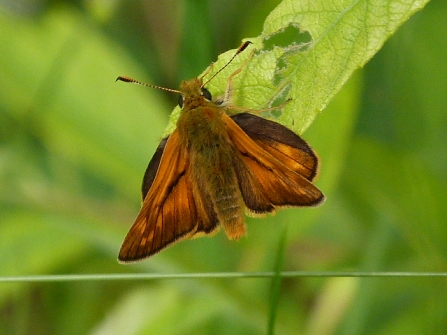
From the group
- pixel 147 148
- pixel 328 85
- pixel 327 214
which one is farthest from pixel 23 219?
pixel 328 85

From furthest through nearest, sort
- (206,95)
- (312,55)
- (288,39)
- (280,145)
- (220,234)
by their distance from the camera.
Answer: (220,234) → (206,95) → (280,145) → (288,39) → (312,55)

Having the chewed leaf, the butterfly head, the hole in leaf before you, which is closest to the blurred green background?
the butterfly head

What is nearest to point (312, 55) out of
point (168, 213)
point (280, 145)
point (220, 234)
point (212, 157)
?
point (280, 145)

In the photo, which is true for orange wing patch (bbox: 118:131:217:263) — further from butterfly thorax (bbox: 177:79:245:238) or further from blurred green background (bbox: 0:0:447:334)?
blurred green background (bbox: 0:0:447:334)

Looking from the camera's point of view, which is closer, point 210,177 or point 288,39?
point 288,39

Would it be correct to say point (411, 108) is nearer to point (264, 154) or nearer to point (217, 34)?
point (264, 154)

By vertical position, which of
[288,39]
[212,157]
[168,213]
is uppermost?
[288,39]

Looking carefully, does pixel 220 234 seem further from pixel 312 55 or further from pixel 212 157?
pixel 312 55
